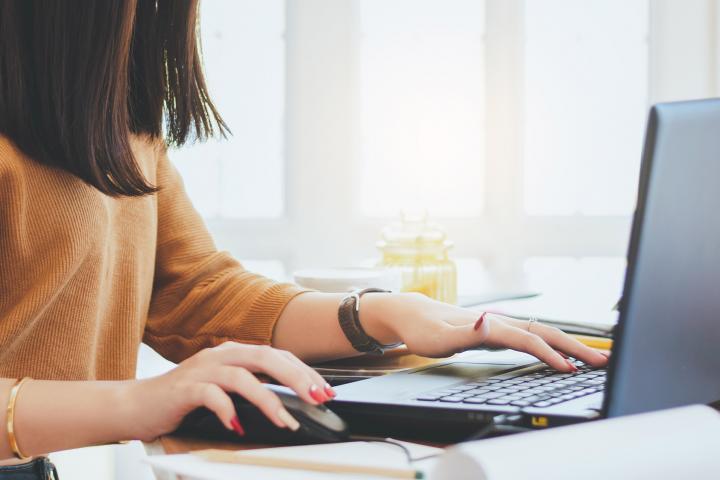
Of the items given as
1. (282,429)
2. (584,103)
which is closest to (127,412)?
(282,429)

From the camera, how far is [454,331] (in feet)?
2.53

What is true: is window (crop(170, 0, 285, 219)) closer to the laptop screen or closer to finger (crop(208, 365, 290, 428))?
finger (crop(208, 365, 290, 428))

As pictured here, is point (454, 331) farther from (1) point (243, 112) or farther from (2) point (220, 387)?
(1) point (243, 112)

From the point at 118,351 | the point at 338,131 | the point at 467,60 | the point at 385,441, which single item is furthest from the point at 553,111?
the point at 385,441

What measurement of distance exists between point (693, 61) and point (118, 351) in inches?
57.8

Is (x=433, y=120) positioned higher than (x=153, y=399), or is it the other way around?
(x=433, y=120)

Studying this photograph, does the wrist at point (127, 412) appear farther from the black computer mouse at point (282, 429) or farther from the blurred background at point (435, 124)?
the blurred background at point (435, 124)

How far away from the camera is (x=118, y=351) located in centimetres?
→ 103

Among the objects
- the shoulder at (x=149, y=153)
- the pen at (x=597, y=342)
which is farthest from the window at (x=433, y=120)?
the pen at (x=597, y=342)

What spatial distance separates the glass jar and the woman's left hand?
0.40 meters

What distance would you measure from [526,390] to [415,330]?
19 centimetres

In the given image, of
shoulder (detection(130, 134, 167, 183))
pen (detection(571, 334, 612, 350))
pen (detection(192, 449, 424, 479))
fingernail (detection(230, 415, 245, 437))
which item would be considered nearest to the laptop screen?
pen (detection(192, 449, 424, 479))

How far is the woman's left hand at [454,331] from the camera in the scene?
A: 74 centimetres

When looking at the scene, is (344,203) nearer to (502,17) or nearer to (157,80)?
(502,17)
